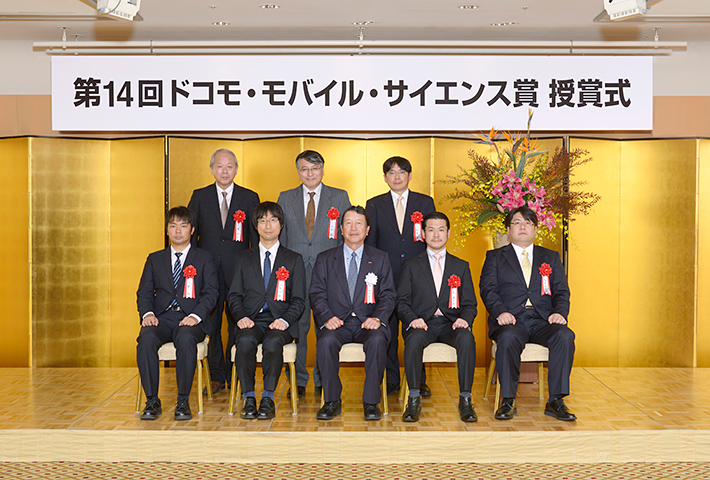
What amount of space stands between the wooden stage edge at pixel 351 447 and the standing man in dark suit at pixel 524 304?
0.33m

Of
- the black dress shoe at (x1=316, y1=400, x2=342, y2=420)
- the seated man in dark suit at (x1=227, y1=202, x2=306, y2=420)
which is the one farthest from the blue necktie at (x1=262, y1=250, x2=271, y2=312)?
the black dress shoe at (x1=316, y1=400, x2=342, y2=420)

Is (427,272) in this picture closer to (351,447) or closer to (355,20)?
(351,447)

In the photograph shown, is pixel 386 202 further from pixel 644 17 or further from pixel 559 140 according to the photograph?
pixel 644 17

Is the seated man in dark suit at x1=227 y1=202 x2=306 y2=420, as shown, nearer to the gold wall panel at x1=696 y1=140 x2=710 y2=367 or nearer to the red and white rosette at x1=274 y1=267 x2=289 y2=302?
the red and white rosette at x1=274 y1=267 x2=289 y2=302

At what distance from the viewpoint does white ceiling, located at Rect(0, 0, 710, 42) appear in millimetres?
4566

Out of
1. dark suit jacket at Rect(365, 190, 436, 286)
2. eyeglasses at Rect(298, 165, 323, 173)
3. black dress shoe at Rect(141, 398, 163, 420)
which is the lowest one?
black dress shoe at Rect(141, 398, 163, 420)

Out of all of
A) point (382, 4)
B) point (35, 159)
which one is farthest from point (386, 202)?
point (35, 159)

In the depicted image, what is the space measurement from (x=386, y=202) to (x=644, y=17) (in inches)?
94.1

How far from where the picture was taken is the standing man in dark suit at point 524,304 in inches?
151

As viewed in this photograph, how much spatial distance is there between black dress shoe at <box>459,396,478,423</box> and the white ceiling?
2.79 metres

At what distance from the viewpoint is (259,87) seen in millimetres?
5180

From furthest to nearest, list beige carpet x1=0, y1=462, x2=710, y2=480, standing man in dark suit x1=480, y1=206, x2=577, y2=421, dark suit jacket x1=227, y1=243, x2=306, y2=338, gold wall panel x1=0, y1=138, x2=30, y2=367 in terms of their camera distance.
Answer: gold wall panel x1=0, y1=138, x2=30, y2=367 → dark suit jacket x1=227, y1=243, x2=306, y2=338 → standing man in dark suit x1=480, y1=206, x2=577, y2=421 → beige carpet x1=0, y1=462, x2=710, y2=480

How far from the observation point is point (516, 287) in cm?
416

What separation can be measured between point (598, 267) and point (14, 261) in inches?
196
